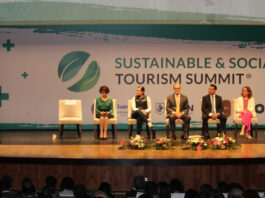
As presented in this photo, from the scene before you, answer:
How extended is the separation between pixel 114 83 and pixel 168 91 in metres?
1.26

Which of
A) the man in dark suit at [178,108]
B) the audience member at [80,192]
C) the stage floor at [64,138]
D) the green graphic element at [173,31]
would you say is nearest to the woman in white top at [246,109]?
the stage floor at [64,138]

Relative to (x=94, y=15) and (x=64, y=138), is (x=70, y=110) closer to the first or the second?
(x=64, y=138)

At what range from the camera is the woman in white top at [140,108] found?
835 centimetres

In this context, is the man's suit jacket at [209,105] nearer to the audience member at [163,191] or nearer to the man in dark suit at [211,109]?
the man in dark suit at [211,109]

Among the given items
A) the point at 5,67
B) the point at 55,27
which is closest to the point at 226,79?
the point at 55,27

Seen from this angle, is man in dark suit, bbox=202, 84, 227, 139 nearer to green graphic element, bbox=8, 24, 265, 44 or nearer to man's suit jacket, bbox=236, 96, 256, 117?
man's suit jacket, bbox=236, 96, 256, 117

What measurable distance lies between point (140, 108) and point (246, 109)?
6.66 feet

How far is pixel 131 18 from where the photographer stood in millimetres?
7918

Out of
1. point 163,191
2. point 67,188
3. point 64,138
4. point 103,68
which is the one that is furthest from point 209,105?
point 163,191

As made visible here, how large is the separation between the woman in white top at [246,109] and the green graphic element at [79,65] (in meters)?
3.45

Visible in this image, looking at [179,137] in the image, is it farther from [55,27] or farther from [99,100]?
[55,27]

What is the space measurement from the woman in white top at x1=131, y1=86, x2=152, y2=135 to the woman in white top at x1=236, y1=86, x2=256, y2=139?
1744mm

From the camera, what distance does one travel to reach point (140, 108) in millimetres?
8445

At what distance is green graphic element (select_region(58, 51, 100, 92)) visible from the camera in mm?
10336
